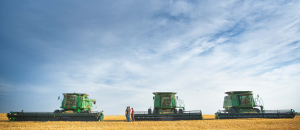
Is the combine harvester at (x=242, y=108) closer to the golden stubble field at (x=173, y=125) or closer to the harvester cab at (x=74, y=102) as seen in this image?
the golden stubble field at (x=173, y=125)

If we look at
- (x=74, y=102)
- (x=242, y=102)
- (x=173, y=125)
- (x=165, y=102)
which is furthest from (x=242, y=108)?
(x=74, y=102)

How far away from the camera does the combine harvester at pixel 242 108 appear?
20.5 meters

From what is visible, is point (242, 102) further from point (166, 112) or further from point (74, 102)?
point (74, 102)

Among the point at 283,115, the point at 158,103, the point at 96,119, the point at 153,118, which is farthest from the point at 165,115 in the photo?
the point at 283,115

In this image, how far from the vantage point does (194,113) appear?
775 inches

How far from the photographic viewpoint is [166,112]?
21.4 metres

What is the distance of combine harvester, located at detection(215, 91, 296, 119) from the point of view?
20.5 meters

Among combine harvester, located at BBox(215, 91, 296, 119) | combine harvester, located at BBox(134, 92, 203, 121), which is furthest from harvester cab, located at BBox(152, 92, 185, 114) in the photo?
combine harvester, located at BBox(215, 91, 296, 119)

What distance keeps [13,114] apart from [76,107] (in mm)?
6325

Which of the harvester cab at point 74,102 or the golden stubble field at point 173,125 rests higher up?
the harvester cab at point 74,102

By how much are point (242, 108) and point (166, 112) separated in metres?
10.5

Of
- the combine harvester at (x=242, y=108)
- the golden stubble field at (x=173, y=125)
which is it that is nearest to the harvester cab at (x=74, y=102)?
the golden stubble field at (x=173, y=125)

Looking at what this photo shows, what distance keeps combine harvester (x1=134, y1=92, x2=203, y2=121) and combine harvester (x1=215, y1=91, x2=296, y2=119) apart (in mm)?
4278

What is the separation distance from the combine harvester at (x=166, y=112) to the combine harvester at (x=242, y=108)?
4.28 meters
